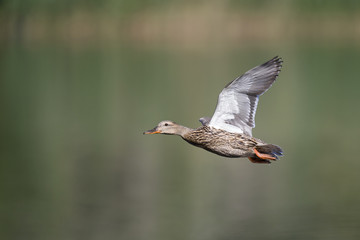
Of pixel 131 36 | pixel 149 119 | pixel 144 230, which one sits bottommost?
pixel 144 230

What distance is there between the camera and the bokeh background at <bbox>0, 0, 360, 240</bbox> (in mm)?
13438

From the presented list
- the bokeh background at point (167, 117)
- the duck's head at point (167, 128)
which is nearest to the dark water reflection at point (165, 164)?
the bokeh background at point (167, 117)

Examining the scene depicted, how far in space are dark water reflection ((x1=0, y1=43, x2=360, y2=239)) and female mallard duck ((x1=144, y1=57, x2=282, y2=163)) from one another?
481cm

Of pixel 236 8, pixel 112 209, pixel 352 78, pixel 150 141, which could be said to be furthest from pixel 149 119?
pixel 236 8

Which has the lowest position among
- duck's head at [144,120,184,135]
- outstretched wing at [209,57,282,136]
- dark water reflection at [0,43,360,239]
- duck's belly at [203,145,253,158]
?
dark water reflection at [0,43,360,239]

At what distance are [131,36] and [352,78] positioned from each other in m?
10.7

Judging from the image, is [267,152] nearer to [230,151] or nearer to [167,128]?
[230,151]

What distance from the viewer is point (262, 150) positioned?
24.5ft

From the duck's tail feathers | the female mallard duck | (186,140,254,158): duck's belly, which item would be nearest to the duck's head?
the female mallard duck

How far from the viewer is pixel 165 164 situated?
55.7 feet

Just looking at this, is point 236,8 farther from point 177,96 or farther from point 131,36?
point 177,96

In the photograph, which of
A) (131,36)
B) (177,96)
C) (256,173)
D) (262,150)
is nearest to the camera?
(262,150)

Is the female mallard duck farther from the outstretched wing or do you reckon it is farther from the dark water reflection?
the dark water reflection

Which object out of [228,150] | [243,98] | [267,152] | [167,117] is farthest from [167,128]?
[167,117]
